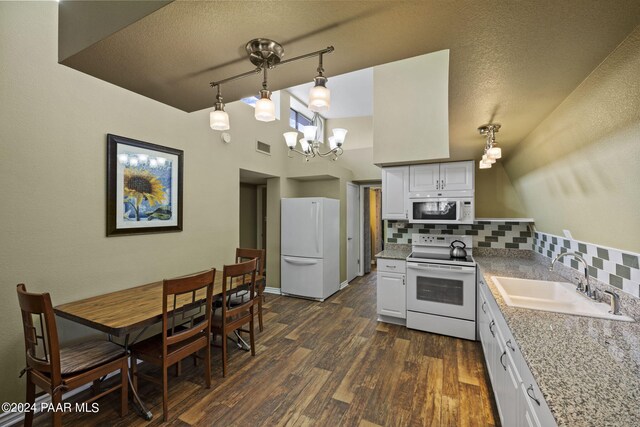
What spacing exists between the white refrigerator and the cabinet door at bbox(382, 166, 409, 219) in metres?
1.06

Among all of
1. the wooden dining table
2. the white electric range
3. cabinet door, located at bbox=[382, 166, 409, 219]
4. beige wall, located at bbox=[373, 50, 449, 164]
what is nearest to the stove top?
the white electric range

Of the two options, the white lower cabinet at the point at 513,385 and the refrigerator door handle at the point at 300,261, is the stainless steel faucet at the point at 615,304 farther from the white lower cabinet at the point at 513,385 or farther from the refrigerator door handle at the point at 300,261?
the refrigerator door handle at the point at 300,261

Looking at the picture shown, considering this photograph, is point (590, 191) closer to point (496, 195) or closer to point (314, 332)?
point (496, 195)

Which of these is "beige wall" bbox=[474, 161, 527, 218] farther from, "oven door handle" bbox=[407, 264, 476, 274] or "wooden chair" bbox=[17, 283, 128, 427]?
"wooden chair" bbox=[17, 283, 128, 427]

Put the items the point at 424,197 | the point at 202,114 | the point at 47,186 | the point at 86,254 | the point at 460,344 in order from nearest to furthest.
→ the point at 47,186 → the point at 86,254 → the point at 460,344 → the point at 202,114 → the point at 424,197

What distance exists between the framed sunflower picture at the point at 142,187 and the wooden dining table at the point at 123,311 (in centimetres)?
58

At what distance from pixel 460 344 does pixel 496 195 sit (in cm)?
207

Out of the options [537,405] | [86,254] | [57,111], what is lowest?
[537,405]

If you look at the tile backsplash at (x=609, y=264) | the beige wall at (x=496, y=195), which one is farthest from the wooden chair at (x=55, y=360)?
the beige wall at (x=496, y=195)

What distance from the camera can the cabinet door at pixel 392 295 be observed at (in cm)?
334

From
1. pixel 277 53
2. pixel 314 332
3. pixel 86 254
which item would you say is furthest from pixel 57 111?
pixel 314 332

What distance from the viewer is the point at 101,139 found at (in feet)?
7.46

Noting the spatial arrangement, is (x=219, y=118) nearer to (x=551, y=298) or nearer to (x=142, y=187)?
(x=142, y=187)

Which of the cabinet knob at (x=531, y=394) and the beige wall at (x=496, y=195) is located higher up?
the beige wall at (x=496, y=195)
